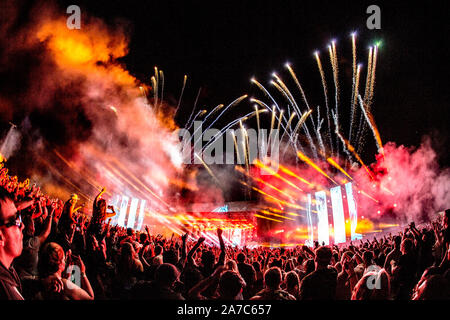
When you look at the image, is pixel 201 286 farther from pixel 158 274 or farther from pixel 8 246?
pixel 8 246

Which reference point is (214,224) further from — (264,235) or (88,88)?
(88,88)

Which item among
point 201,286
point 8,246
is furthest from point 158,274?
point 8,246

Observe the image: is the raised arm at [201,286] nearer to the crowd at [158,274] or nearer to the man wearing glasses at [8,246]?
the crowd at [158,274]

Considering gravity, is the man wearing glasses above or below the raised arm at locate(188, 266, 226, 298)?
above

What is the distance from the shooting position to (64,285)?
235 centimetres

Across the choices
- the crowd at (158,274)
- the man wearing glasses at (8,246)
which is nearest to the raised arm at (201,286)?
the crowd at (158,274)

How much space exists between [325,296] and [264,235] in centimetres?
3385

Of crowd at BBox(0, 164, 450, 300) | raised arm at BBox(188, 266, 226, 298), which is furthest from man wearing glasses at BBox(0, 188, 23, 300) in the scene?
raised arm at BBox(188, 266, 226, 298)

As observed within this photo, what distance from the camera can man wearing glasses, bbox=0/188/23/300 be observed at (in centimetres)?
194

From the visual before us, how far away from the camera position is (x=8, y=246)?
2086mm

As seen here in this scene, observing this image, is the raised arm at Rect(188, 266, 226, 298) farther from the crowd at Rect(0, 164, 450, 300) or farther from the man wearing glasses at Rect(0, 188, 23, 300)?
the man wearing glasses at Rect(0, 188, 23, 300)

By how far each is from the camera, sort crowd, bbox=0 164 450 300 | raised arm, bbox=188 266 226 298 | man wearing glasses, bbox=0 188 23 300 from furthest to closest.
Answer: raised arm, bbox=188 266 226 298 < crowd, bbox=0 164 450 300 < man wearing glasses, bbox=0 188 23 300

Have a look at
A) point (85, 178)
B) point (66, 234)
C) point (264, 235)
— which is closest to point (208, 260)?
point (66, 234)

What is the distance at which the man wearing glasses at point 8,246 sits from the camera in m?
1.94
